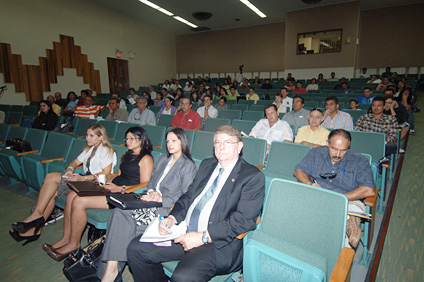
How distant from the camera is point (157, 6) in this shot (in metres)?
10.7

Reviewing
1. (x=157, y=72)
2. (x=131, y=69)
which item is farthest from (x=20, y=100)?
(x=157, y=72)

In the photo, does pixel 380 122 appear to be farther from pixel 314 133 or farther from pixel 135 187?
pixel 135 187

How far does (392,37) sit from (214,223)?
47.1 feet

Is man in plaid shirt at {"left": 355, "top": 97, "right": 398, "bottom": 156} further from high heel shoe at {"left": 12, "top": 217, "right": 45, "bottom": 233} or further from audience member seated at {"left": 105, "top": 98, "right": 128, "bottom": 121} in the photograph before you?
audience member seated at {"left": 105, "top": 98, "right": 128, "bottom": 121}

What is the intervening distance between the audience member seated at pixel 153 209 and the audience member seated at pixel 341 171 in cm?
105

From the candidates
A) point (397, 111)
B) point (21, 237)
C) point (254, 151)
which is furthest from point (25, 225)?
point (397, 111)

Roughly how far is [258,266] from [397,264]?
4.40 ft

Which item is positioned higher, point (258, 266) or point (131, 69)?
point (131, 69)

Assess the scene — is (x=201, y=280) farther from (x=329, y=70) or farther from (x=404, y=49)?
(x=404, y=49)

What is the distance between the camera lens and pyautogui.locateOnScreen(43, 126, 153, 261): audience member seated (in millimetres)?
1993

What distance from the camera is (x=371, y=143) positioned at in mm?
2852

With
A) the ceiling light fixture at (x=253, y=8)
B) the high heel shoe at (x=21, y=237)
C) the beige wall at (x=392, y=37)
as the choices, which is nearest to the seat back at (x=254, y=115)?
the high heel shoe at (x=21, y=237)

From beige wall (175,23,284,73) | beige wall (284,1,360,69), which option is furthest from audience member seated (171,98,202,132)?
beige wall (175,23,284,73)

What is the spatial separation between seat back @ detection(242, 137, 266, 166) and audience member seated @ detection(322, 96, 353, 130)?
5.62ft
